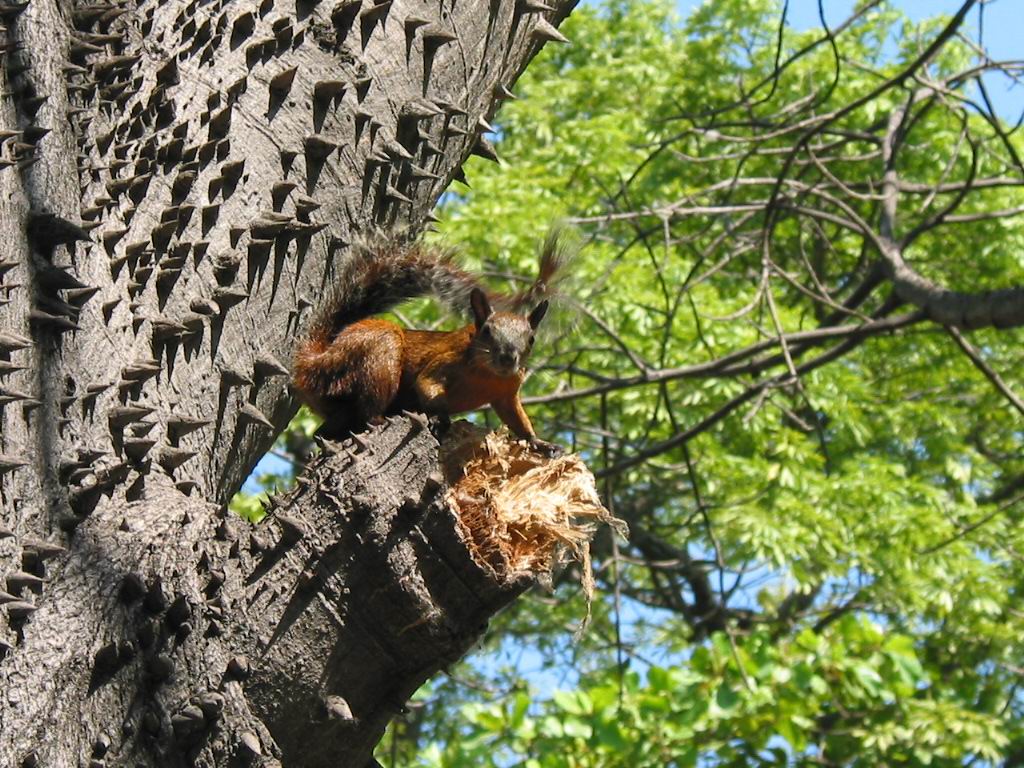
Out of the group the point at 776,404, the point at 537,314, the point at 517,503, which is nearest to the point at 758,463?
the point at 776,404

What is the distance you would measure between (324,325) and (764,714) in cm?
650

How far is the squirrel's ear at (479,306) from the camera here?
11.9 ft

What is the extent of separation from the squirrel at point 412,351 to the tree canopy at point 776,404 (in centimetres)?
197

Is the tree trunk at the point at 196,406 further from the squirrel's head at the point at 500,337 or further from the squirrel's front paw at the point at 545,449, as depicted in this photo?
the squirrel's head at the point at 500,337

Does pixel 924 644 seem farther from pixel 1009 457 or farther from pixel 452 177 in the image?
pixel 452 177

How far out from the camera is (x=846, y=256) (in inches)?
544

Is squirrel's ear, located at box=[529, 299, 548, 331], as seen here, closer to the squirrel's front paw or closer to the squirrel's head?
the squirrel's head

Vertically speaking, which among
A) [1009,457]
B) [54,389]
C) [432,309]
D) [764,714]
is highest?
[1009,457]

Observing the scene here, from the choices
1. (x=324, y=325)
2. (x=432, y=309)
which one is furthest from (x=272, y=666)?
(x=432, y=309)

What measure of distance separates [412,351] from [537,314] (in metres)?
0.47

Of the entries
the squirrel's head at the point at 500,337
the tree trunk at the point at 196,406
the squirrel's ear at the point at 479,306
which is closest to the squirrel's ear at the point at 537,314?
the squirrel's head at the point at 500,337

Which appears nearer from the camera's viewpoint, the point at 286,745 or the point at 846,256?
the point at 286,745

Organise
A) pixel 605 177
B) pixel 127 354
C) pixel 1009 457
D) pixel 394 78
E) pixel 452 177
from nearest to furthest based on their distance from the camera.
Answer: pixel 127 354 → pixel 394 78 → pixel 452 177 → pixel 605 177 → pixel 1009 457

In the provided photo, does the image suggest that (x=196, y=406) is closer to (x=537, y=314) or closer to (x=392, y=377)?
(x=392, y=377)
